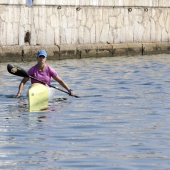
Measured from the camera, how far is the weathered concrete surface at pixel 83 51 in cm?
2681

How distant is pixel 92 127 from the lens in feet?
43.1

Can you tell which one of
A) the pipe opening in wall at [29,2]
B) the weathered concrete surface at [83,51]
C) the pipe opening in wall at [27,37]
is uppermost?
the pipe opening in wall at [29,2]

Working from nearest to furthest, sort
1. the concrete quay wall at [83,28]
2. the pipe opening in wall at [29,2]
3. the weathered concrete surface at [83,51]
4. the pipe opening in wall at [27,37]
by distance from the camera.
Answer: the weathered concrete surface at [83,51] < the concrete quay wall at [83,28] < the pipe opening in wall at [29,2] < the pipe opening in wall at [27,37]

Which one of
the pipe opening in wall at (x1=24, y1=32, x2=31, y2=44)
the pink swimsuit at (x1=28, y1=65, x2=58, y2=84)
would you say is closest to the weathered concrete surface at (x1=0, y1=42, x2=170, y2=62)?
the pipe opening in wall at (x1=24, y1=32, x2=31, y2=44)

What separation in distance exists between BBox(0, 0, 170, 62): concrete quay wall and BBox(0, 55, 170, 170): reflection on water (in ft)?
16.7

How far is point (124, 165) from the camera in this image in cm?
1008

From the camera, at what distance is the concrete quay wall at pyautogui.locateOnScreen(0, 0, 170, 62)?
89.4 ft

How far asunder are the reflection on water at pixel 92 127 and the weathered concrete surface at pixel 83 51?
4.53 meters

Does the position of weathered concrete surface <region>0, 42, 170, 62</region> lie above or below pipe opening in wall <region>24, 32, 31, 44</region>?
below

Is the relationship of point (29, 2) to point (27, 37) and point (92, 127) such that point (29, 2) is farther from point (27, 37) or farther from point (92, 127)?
point (92, 127)

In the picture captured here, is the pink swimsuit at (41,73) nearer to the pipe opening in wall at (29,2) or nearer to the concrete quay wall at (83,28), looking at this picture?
the concrete quay wall at (83,28)

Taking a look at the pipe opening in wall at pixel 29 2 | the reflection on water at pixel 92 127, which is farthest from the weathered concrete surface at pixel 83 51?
the reflection on water at pixel 92 127

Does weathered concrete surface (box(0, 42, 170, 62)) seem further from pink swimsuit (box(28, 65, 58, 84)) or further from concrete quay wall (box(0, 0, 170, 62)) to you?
pink swimsuit (box(28, 65, 58, 84))

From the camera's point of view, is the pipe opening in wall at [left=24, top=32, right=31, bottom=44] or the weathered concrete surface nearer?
the weathered concrete surface
